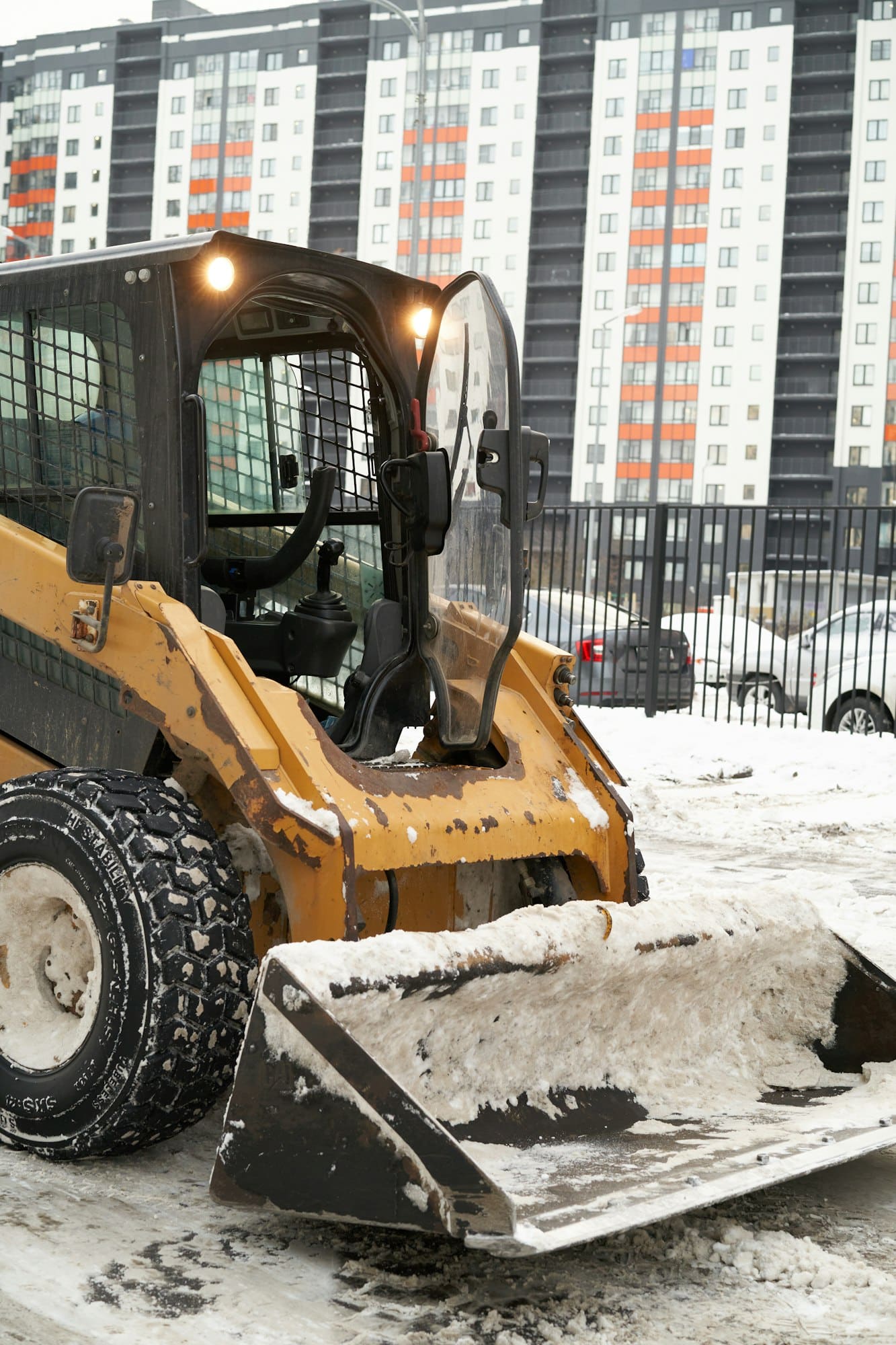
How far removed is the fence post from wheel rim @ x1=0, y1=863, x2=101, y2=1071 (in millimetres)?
10566

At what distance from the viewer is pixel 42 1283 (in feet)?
9.69

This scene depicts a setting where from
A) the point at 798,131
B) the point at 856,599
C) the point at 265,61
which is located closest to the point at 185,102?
the point at 265,61

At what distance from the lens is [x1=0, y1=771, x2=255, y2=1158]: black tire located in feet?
11.1

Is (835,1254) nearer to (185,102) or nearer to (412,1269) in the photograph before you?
(412,1269)

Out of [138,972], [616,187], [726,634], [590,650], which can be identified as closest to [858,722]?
[726,634]

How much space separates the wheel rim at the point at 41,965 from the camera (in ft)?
12.0

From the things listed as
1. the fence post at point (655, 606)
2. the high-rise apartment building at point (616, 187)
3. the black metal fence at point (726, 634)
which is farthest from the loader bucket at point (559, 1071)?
the high-rise apartment building at point (616, 187)

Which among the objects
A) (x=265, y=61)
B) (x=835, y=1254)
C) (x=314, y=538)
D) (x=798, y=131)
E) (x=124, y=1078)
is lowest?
(x=835, y=1254)

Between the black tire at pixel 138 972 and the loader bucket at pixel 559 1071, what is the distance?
0.39 metres

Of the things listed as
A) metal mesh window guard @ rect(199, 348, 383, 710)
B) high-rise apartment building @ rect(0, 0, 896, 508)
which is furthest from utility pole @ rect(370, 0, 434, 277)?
high-rise apartment building @ rect(0, 0, 896, 508)

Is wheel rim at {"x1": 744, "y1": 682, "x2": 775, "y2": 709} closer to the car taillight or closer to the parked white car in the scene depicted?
the parked white car

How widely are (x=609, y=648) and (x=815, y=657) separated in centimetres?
199

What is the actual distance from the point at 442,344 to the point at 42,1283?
267 cm

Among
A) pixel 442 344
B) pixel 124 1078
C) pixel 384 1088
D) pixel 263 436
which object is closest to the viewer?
pixel 384 1088
